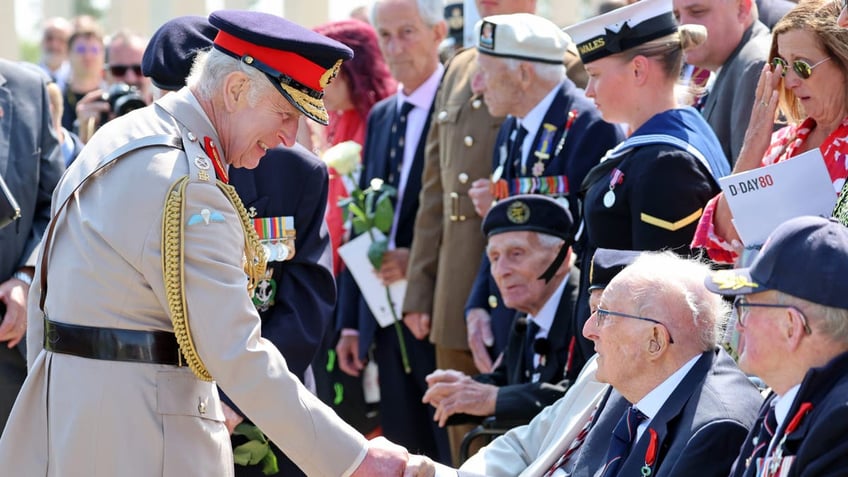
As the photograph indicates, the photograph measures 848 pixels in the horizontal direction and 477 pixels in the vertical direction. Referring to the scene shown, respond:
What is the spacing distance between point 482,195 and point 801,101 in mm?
2114

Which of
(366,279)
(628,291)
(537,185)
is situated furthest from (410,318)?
(628,291)

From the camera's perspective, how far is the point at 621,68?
17.1 ft

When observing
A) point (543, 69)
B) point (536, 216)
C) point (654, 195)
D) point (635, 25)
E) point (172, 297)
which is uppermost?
point (635, 25)

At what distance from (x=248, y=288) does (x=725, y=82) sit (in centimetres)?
265

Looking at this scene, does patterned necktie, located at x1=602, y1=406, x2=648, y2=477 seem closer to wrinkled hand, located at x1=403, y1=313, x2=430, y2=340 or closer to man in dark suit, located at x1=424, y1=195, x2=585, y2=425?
man in dark suit, located at x1=424, y1=195, x2=585, y2=425

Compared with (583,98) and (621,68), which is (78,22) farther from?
(621,68)

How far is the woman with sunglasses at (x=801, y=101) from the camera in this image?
4363 mm

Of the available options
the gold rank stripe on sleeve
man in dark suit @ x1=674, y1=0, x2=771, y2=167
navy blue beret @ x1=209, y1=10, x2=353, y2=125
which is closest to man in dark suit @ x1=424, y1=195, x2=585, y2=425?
the gold rank stripe on sleeve

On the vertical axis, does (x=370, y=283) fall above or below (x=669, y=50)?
below

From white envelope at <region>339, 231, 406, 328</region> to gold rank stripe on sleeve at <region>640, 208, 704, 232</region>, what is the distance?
2415 mm

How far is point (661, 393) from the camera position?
3883mm

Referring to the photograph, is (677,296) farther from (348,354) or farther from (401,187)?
(348,354)

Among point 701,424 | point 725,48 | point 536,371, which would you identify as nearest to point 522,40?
point 725,48

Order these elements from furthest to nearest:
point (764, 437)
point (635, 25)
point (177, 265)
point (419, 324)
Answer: point (419, 324), point (635, 25), point (177, 265), point (764, 437)
